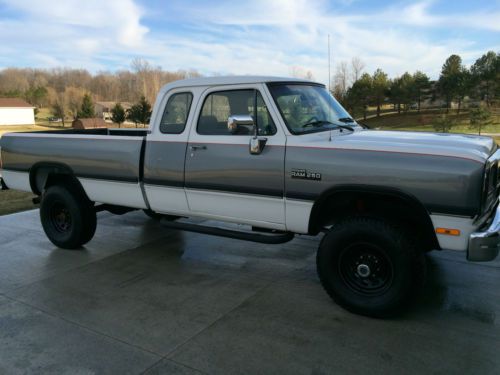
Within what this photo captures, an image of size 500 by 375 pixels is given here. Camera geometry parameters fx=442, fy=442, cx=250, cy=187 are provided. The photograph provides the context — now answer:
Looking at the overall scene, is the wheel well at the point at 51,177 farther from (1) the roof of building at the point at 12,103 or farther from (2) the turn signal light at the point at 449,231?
(1) the roof of building at the point at 12,103

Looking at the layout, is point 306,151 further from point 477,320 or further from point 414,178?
point 477,320

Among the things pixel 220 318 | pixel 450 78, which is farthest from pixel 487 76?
pixel 220 318

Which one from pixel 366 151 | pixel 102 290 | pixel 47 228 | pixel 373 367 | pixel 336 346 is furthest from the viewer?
pixel 47 228

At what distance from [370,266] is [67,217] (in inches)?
162

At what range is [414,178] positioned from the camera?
3.45m

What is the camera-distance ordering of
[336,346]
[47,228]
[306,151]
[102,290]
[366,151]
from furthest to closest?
[47,228], [102,290], [306,151], [366,151], [336,346]

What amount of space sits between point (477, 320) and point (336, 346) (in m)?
1.33

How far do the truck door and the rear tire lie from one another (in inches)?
70.3

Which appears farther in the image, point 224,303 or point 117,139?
point 117,139

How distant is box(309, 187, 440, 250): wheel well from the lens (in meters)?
3.58

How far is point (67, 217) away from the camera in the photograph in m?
5.97

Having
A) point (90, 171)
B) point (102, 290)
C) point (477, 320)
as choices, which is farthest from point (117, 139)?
point (477, 320)

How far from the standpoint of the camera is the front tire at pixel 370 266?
3.64 meters

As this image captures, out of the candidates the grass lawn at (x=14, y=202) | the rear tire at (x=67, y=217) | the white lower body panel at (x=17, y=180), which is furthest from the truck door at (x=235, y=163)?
the grass lawn at (x=14, y=202)
